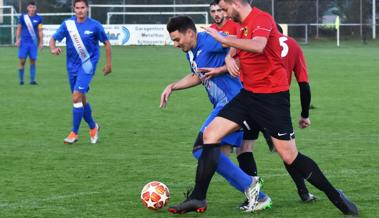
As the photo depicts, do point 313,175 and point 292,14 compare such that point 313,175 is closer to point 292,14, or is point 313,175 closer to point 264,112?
point 264,112

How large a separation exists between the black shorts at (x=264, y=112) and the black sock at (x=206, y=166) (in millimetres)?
296

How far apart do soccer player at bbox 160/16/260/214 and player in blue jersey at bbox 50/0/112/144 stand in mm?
4640

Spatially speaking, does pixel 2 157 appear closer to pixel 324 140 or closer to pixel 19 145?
pixel 19 145

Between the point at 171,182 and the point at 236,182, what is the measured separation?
1.65 m

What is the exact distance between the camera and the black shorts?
276 inches

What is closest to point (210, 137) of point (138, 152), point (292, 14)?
point (138, 152)

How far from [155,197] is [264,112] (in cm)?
122

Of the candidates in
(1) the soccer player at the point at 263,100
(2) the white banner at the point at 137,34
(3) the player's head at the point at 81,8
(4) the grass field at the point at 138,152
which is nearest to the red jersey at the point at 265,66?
(1) the soccer player at the point at 263,100

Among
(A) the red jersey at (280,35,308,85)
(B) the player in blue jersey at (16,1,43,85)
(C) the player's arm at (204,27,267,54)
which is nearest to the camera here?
(C) the player's arm at (204,27,267,54)

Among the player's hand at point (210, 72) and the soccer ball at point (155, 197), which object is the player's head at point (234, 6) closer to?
the player's hand at point (210, 72)

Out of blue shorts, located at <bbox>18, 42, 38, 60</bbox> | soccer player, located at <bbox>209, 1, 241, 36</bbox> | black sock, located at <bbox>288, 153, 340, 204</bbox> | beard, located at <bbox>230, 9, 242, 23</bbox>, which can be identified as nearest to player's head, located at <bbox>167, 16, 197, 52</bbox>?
beard, located at <bbox>230, 9, 242, 23</bbox>

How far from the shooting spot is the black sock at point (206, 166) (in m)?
7.18

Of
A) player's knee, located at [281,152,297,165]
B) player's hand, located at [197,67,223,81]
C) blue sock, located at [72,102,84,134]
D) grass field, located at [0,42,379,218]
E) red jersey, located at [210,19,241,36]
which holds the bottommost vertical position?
grass field, located at [0,42,379,218]

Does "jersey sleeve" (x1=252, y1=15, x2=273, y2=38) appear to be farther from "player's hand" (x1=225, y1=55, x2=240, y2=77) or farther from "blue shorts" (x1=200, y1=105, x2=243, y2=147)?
"blue shorts" (x1=200, y1=105, x2=243, y2=147)
